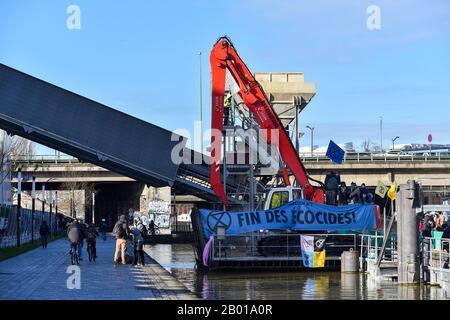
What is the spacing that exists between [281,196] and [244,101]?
14.8 ft

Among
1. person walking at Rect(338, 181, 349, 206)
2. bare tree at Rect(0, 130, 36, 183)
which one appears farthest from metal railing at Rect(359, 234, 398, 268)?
bare tree at Rect(0, 130, 36, 183)

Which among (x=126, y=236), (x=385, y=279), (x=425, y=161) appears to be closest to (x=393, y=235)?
(x=385, y=279)

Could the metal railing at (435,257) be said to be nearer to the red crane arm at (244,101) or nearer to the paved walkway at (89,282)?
the paved walkway at (89,282)

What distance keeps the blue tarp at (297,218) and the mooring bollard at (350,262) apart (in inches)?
112

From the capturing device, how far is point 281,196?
34.6 metres

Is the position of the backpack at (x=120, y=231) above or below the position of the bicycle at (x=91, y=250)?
above

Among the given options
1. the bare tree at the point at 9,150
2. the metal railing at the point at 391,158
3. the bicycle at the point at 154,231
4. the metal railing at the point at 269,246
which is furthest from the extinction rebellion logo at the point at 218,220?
the metal railing at the point at 391,158

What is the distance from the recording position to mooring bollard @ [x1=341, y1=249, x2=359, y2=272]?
2881 cm

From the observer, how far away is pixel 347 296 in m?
21.1

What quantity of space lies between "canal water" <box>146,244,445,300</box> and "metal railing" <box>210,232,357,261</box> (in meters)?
0.94

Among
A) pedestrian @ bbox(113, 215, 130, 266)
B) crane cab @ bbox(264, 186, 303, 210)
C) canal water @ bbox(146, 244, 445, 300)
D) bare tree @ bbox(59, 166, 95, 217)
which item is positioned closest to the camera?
canal water @ bbox(146, 244, 445, 300)

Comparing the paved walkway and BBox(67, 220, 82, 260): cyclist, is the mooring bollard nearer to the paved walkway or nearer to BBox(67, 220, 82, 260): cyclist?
the paved walkway

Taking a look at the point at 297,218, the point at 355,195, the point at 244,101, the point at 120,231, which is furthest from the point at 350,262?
the point at 244,101

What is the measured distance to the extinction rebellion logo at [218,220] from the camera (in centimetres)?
3122
